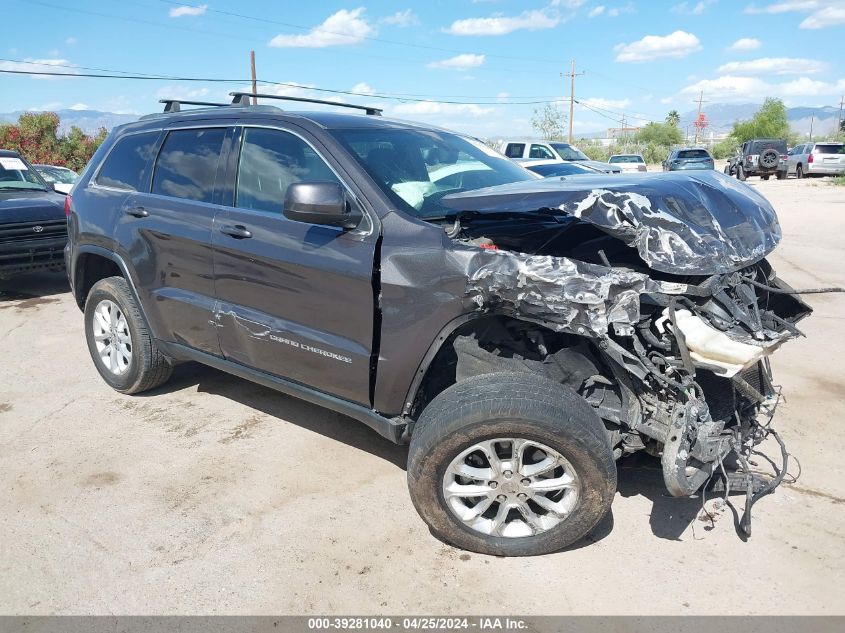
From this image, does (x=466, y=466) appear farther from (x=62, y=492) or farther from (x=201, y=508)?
(x=62, y=492)

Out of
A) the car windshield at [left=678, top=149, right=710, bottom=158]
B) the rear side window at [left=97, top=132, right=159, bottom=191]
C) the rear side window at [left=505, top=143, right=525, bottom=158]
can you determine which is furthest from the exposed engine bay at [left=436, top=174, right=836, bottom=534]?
the car windshield at [left=678, top=149, right=710, bottom=158]

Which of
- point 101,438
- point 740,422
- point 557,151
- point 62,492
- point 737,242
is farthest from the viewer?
point 557,151

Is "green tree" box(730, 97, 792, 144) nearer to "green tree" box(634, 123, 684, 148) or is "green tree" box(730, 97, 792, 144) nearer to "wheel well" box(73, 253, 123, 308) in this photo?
"green tree" box(634, 123, 684, 148)

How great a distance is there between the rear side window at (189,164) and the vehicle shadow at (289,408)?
1518 millimetres

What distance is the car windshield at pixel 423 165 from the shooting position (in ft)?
11.4

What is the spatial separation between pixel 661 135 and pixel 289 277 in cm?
8176

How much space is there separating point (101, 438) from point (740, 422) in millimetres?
3717

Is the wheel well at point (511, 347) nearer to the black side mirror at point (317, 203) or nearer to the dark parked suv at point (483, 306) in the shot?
the dark parked suv at point (483, 306)

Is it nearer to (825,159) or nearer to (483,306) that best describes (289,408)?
(483,306)

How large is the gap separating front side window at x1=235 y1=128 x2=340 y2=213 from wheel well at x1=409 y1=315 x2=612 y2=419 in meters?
1.08

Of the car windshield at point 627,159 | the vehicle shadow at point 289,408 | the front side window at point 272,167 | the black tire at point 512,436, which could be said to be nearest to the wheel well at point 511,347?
the black tire at point 512,436

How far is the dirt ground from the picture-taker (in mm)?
2838

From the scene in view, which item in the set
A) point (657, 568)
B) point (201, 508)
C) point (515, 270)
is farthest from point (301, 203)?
point (657, 568)
